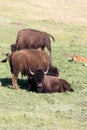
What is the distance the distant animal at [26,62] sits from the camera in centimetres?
1642

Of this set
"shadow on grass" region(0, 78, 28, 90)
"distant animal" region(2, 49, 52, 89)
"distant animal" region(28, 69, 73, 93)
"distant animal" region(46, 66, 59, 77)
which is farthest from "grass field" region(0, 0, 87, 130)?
"distant animal" region(46, 66, 59, 77)

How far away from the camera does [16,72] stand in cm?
1645

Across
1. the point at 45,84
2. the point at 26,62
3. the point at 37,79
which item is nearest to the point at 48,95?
the point at 37,79

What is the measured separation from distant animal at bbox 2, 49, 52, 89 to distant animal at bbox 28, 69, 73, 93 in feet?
1.36

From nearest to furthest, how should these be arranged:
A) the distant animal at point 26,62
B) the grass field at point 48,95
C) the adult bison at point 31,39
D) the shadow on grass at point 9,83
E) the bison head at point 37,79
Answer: the grass field at point 48,95 < the bison head at point 37,79 < the distant animal at point 26,62 < the shadow on grass at point 9,83 < the adult bison at point 31,39

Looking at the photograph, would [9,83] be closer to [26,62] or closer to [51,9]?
[26,62]

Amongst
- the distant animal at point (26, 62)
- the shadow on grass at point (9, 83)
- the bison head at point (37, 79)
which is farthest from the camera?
the shadow on grass at point (9, 83)

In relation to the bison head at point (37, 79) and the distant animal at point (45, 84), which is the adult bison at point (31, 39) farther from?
the bison head at point (37, 79)

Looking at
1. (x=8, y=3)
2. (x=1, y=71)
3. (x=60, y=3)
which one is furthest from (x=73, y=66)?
(x=60, y=3)

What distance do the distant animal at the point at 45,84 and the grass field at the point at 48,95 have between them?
1.11ft

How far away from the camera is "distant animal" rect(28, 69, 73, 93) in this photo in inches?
621

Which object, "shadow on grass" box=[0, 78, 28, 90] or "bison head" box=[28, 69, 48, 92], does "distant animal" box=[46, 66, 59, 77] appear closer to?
"shadow on grass" box=[0, 78, 28, 90]

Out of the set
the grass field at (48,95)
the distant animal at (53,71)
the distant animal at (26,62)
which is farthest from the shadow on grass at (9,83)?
the distant animal at (53,71)

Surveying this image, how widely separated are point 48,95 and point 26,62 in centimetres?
158
